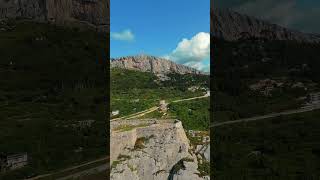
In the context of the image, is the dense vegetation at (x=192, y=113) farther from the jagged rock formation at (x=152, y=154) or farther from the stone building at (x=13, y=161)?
the stone building at (x=13, y=161)

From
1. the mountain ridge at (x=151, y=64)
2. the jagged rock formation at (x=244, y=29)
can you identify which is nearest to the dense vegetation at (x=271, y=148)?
the jagged rock formation at (x=244, y=29)

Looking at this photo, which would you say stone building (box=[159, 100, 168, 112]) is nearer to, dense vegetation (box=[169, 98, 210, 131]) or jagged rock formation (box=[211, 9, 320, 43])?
dense vegetation (box=[169, 98, 210, 131])

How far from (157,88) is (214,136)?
4010 cm

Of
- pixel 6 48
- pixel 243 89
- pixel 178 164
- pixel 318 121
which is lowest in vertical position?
pixel 178 164

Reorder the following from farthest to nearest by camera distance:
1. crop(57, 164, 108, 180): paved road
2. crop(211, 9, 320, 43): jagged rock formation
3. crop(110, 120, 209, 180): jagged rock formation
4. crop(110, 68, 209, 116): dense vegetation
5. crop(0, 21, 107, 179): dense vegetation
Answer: crop(110, 68, 209, 116): dense vegetation
crop(110, 120, 209, 180): jagged rock formation
crop(211, 9, 320, 43): jagged rock formation
crop(57, 164, 108, 180): paved road
crop(0, 21, 107, 179): dense vegetation

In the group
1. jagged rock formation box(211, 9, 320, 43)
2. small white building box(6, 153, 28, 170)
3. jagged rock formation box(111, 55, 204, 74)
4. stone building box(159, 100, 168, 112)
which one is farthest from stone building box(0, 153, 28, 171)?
jagged rock formation box(111, 55, 204, 74)

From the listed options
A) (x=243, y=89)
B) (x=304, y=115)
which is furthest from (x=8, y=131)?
(x=304, y=115)

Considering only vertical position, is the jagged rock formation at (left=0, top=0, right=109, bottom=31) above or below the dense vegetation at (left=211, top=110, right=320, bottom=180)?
above

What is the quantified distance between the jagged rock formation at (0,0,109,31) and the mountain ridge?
1918 inches

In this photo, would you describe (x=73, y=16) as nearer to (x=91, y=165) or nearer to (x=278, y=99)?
(x=91, y=165)

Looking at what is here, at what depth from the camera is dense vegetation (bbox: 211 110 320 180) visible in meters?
6.79

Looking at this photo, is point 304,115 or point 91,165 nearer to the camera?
point 304,115

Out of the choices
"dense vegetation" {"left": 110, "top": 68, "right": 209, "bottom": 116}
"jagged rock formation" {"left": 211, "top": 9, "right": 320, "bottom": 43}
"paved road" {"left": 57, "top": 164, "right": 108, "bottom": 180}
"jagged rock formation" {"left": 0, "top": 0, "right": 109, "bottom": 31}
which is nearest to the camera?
"jagged rock formation" {"left": 0, "top": 0, "right": 109, "bottom": 31}

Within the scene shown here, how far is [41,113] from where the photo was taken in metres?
7.04
